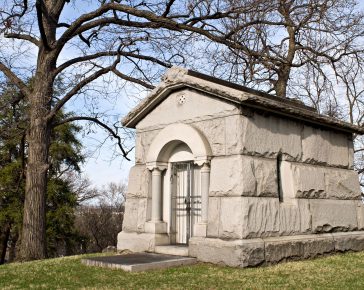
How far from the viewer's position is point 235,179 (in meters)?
8.30

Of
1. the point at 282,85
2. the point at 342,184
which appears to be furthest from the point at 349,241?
the point at 282,85

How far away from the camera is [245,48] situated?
501 inches

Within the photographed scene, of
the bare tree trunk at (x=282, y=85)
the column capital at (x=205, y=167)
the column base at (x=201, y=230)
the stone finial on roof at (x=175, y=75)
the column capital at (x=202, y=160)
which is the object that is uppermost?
the bare tree trunk at (x=282, y=85)

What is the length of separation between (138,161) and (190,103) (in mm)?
1992

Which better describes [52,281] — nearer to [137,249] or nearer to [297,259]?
[137,249]

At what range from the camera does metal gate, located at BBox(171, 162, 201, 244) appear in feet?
32.0

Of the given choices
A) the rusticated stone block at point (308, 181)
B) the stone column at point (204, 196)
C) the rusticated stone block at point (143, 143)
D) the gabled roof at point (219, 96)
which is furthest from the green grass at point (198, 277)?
the gabled roof at point (219, 96)

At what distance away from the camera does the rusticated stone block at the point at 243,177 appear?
27.1 feet

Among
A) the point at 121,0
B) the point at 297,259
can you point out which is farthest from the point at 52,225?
the point at 297,259

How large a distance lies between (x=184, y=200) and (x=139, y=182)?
1141 millimetres

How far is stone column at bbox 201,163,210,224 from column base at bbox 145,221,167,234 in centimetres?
127

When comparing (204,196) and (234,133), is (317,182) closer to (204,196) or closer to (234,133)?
(234,133)

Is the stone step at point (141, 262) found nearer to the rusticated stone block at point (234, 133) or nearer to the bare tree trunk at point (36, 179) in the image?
the rusticated stone block at point (234, 133)

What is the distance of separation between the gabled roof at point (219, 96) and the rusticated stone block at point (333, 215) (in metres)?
1.79
